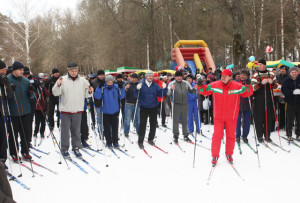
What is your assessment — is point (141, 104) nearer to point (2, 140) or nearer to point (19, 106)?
point (19, 106)

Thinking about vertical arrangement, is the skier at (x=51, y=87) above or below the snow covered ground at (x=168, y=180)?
above

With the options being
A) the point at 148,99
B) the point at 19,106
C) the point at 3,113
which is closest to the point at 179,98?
the point at 148,99

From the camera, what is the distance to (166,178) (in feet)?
13.8

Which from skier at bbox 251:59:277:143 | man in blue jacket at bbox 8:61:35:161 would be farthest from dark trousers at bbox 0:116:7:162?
skier at bbox 251:59:277:143

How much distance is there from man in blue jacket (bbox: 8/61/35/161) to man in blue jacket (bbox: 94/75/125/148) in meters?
1.49

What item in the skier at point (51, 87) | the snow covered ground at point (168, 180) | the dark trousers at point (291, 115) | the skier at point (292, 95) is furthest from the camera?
the skier at point (51, 87)

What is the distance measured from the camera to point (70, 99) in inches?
199

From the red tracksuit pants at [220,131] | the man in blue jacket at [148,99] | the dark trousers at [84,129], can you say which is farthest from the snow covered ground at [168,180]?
the dark trousers at [84,129]

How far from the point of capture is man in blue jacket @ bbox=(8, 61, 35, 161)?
15.8 feet

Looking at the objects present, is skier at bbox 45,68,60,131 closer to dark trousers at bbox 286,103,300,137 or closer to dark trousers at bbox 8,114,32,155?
dark trousers at bbox 8,114,32,155

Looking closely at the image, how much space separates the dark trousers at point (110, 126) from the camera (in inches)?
232

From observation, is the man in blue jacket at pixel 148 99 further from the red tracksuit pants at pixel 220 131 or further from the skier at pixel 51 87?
the skier at pixel 51 87

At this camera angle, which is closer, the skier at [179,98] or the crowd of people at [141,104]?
the crowd of people at [141,104]

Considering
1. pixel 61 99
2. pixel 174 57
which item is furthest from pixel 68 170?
pixel 174 57
